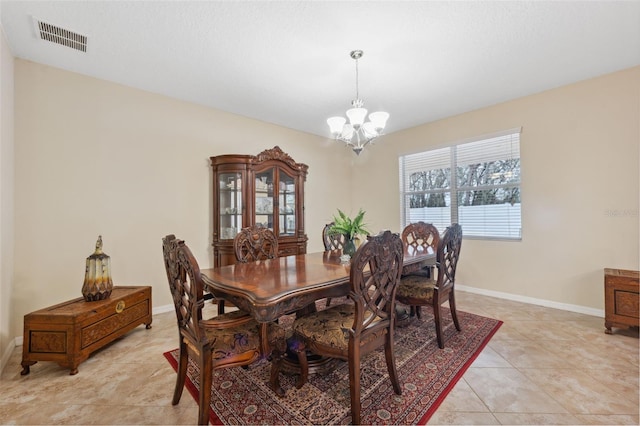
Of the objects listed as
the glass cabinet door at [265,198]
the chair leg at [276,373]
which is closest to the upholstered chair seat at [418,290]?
the chair leg at [276,373]

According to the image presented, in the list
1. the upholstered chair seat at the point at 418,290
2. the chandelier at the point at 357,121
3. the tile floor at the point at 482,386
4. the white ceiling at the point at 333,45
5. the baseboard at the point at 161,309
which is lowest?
the tile floor at the point at 482,386

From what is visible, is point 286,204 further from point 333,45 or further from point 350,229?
point 333,45

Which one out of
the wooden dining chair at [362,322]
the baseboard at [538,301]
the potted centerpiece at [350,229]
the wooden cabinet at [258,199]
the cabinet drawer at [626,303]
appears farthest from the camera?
the wooden cabinet at [258,199]

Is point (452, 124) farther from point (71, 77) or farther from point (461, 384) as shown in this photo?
point (71, 77)

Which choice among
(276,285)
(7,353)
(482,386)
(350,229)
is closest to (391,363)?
(482,386)

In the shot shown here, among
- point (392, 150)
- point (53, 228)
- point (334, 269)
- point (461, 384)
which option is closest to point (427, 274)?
point (461, 384)

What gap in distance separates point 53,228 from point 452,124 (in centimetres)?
505

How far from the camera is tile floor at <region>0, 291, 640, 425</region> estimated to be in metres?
1.54

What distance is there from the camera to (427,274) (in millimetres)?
2893

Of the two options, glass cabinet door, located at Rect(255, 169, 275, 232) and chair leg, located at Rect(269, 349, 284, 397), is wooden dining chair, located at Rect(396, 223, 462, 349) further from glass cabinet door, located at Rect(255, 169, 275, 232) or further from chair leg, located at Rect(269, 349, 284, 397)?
glass cabinet door, located at Rect(255, 169, 275, 232)

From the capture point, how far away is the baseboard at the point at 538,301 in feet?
9.92

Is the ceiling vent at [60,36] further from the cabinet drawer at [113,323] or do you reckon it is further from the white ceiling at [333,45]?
the cabinet drawer at [113,323]

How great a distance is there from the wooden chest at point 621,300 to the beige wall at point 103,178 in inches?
170

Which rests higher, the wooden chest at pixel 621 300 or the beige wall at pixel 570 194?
the beige wall at pixel 570 194
